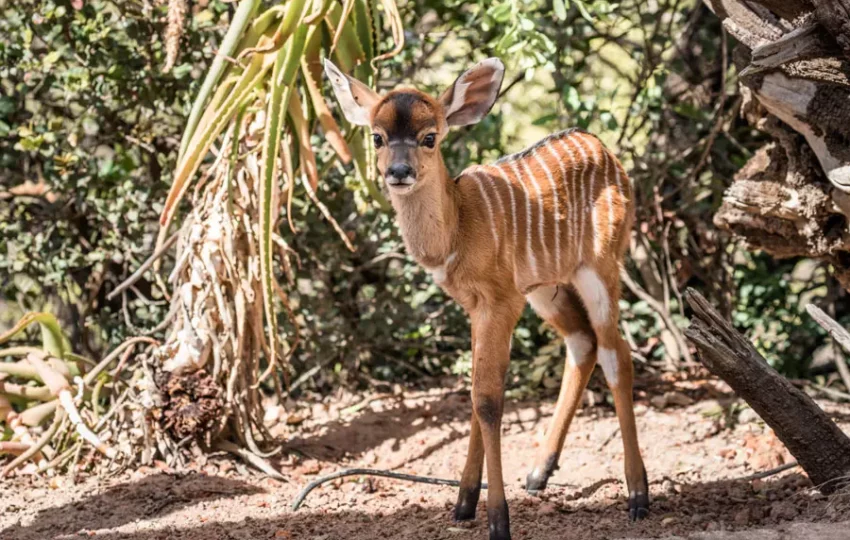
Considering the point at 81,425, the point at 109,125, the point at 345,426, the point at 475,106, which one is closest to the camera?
the point at 475,106

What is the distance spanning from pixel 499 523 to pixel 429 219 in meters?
1.13

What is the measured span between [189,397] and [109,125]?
2.04 metres

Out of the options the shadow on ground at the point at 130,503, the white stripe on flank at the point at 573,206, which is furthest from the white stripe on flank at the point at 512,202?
the shadow on ground at the point at 130,503

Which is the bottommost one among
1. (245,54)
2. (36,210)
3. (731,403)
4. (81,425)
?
(731,403)

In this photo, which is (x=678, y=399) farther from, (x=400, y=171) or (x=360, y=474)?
(x=400, y=171)

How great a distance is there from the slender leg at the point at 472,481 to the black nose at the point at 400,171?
3.28ft

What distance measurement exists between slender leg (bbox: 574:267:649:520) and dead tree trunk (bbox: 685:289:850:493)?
0.57m

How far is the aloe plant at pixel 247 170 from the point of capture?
183 inches

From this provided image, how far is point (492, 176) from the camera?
4.39 metres

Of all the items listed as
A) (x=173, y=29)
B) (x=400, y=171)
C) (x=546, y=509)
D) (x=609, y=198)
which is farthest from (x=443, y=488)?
(x=173, y=29)

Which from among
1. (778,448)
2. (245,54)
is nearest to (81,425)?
(245,54)

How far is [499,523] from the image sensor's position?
12.1 feet

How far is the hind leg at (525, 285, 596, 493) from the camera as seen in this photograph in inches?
182

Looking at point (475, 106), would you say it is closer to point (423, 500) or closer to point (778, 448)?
point (423, 500)
